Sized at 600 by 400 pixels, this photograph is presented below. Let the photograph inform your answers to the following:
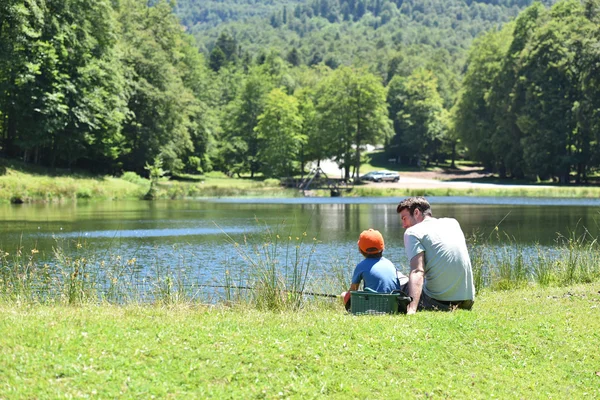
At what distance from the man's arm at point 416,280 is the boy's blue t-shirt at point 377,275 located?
0.27 m

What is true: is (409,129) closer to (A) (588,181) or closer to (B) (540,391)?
(A) (588,181)

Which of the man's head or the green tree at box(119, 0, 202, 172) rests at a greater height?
the green tree at box(119, 0, 202, 172)

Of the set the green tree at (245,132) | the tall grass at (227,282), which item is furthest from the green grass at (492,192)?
the tall grass at (227,282)

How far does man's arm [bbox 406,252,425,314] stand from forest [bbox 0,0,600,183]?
1591 inches

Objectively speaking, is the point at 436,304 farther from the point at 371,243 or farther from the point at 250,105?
the point at 250,105

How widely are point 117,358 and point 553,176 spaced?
73.4 metres

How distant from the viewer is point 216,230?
29.2 metres

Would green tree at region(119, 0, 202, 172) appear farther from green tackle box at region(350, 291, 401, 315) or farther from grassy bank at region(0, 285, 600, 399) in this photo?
grassy bank at region(0, 285, 600, 399)

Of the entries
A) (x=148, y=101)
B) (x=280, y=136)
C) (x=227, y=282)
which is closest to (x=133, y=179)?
(x=148, y=101)

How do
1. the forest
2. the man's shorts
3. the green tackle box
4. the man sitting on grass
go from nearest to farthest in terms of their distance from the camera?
the green tackle box, the man sitting on grass, the man's shorts, the forest

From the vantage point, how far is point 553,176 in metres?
73.7

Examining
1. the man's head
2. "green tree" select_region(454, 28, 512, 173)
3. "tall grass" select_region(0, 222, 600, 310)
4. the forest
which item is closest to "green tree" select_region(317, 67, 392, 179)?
the forest

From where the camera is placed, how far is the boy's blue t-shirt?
29.3ft

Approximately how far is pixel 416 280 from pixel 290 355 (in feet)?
8.46
